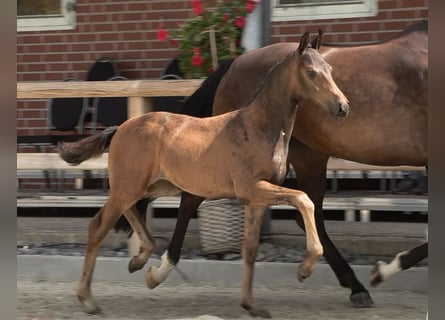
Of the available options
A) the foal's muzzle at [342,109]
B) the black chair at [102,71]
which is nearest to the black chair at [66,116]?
the black chair at [102,71]

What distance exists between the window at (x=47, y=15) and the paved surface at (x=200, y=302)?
391 centimetres

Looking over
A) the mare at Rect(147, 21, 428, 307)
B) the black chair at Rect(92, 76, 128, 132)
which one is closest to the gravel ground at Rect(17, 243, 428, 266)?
the mare at Rect(147, 21, 428, 307)

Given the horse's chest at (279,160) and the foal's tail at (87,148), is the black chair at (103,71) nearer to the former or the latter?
the foal's tail at (87,148)

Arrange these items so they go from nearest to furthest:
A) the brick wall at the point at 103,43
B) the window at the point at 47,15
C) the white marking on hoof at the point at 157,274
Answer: the white marking on hoof at the point at 157,274
the brick wall at the point at 103,43
the window at the point at 47,15

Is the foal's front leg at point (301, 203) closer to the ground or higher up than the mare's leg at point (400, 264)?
higher up

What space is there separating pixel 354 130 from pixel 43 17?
5.25 m

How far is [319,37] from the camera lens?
4539mm

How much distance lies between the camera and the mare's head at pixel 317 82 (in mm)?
4207

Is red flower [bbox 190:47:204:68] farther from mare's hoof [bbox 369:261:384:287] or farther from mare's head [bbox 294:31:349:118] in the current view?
mare's hoof [bbox 369:261:384:287]

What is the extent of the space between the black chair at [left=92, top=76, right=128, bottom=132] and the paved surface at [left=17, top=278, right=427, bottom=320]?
8.71ft

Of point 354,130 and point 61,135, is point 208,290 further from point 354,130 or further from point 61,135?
point 61,135

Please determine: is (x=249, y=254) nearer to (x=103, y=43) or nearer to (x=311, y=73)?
(x=311, y=73)

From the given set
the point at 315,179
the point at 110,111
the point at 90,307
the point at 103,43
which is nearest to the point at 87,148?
the point at 90,307
